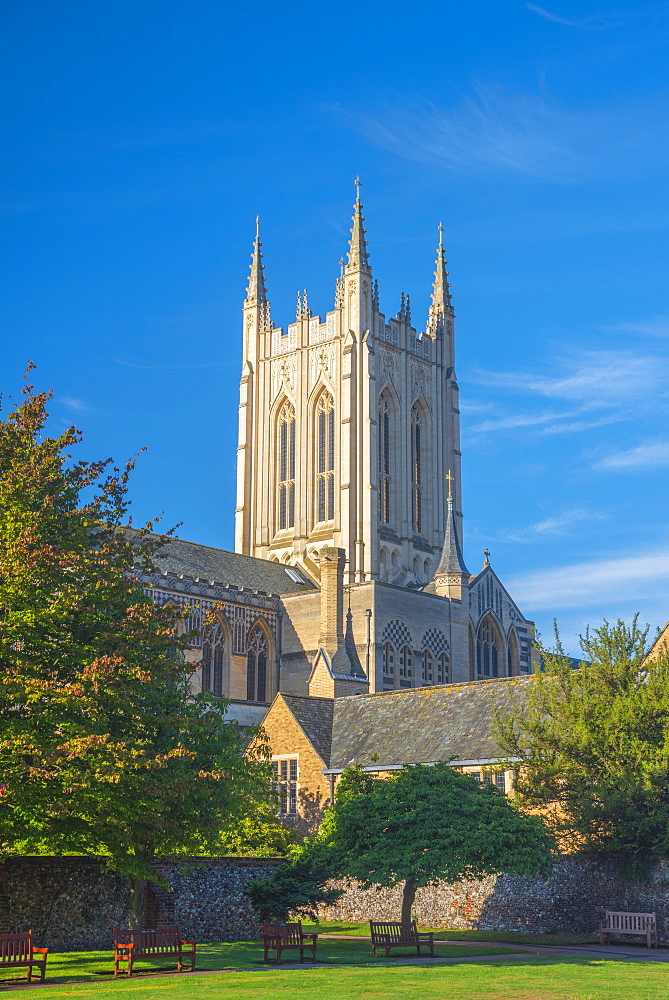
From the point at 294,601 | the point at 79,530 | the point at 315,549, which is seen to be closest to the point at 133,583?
the point at 79,530

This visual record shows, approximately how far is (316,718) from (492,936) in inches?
533

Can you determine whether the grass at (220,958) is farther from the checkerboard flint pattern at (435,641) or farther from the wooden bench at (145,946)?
the checkerboard flint pattern at (435,641)

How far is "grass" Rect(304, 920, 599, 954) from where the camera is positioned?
29.9m

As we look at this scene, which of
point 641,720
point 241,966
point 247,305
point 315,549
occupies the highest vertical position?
point 247,305

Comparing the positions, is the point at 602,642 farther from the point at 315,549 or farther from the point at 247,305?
the point at 247,305

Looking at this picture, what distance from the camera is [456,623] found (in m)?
74.2

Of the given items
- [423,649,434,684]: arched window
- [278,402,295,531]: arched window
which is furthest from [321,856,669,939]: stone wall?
[278,402,295,531]: arched window

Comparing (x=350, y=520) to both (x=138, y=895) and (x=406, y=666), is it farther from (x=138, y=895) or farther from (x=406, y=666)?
(x=138, y=895)

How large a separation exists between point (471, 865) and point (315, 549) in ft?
189

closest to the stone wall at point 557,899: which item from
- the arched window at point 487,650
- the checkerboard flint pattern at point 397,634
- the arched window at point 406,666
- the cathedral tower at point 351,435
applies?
the checkerboard flint pattern at point 397,634

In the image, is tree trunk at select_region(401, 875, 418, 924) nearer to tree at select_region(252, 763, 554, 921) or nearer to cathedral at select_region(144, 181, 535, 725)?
tree at select_region(252, 763, 554, 921)

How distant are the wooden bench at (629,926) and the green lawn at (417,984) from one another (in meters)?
4.88

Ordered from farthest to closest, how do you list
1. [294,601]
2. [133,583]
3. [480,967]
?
[294,601], [133,583], [480,967]

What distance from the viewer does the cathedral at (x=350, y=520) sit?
222ft
